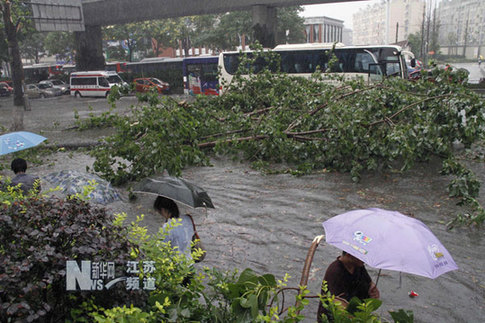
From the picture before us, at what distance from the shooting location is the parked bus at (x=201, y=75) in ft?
88.3

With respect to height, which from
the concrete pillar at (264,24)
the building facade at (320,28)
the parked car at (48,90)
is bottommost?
the parked car at (48,90)

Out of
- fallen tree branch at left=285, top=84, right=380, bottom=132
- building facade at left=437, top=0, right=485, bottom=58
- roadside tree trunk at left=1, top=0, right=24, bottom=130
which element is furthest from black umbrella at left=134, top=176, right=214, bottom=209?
building facade at left=437, top=0, right=485, bottom=58

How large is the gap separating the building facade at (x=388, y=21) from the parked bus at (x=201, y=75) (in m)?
58.1

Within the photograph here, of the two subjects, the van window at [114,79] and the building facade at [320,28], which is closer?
the van window at [114,79]

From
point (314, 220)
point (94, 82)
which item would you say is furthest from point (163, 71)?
point (314, 220)

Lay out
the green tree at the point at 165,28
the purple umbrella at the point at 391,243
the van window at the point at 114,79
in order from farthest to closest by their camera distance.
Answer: the green tree at the point at 165,28 → the van window at the point at 114,79 → the purple umbrella at the point at 391,243

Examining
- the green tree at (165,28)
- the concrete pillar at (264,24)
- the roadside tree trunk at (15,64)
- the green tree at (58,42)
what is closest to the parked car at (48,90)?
the green tree at (165,28)

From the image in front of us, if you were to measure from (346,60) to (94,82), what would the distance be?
20005 mm

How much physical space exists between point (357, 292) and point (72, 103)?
30.4 m

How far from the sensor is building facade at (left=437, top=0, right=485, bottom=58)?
289 feet

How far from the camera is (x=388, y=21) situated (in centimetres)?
7794

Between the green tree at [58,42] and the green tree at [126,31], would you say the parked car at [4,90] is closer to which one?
the green tree at [58,42]

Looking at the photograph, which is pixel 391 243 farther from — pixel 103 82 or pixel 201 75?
pixel 103 82

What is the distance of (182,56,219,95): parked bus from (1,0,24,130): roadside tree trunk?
10420mm
